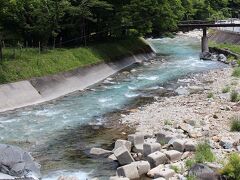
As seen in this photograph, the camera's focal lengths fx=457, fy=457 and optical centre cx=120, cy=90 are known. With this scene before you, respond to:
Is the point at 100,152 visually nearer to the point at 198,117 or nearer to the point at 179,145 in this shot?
the point at 179,145

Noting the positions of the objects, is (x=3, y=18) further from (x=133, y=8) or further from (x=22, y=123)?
(x=22, y=123)

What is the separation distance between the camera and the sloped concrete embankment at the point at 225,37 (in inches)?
3015

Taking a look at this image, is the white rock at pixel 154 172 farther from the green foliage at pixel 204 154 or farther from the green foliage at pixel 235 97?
the green foliage at pixel 235 97

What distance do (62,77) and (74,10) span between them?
1212 cm

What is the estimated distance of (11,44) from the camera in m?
46.7

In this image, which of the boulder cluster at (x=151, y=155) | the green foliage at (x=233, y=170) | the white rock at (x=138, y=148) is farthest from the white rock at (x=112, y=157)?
the green foliage at (x=233, y=170)

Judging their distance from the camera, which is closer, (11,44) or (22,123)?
(22,123)

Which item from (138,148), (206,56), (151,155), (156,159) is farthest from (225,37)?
(156,159)

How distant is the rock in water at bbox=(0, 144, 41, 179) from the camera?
19.1 metres

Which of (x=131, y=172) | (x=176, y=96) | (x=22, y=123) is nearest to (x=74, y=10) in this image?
(x=176, y=96)

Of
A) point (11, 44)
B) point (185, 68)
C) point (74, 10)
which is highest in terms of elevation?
point (74, 10)

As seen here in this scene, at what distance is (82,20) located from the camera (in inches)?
2078

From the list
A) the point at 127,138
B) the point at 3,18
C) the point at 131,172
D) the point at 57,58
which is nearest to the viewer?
the point at 131,172

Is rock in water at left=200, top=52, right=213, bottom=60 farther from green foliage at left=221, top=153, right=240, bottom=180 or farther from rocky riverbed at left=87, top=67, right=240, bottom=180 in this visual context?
green foliage at left=221, top=153, right=240, bottom=180
